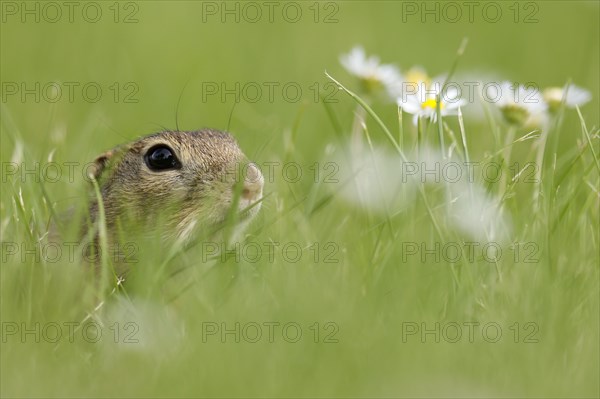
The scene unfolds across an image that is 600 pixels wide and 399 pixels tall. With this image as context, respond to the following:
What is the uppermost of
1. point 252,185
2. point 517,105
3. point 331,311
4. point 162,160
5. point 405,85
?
point 405,85

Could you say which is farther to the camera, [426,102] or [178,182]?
[426,102]

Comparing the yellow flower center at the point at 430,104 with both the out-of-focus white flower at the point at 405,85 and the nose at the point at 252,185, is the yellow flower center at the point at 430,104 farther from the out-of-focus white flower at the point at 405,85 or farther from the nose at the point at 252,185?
the nose at the point at 252,185

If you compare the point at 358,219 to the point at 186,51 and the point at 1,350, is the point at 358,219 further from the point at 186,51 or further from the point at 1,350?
the point at 186,51

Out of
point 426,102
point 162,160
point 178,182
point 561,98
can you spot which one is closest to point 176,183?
point 178,182

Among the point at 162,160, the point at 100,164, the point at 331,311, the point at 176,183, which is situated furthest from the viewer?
the point at 100,164

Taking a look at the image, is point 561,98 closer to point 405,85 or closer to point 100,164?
point 405,85

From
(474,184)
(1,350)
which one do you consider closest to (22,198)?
(1,350)
